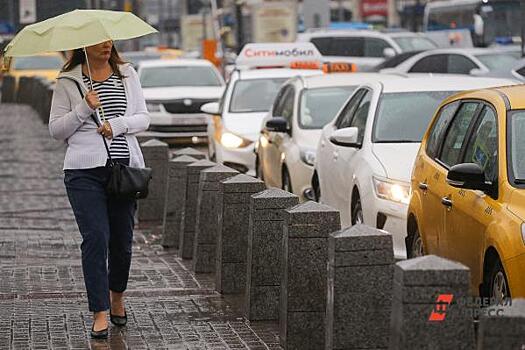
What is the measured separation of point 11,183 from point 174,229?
7.15 m

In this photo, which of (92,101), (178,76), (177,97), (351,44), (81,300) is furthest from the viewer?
(351,44)

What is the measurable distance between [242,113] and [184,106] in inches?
226

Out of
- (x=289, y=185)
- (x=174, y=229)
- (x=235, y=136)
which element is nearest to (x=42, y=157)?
(x=235, y=136)

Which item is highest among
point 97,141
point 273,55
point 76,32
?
point 76,32

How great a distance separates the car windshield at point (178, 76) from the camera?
86.3 feet

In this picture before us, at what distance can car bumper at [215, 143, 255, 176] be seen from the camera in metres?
18.3

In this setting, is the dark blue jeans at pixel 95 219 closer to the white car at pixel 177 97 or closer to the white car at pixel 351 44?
the white car at pixel 177 97

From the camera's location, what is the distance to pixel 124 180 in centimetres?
832

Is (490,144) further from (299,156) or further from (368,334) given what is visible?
(299,156)

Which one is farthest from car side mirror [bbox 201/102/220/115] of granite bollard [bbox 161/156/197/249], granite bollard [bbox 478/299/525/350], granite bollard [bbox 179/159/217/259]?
granite bollard [bbox 478/299/525/350]

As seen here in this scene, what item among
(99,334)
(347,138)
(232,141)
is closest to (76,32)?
(99,334)

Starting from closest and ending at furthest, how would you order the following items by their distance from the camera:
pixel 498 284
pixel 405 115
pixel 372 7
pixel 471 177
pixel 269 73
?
pixel 498 284, pixel 471 177, pixel 405 115, pixel 269 73, pixel 372 7

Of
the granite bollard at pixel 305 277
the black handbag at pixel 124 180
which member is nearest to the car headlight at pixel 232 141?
the black handbag at pixel 124 180

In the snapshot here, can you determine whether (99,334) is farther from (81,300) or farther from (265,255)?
(81,300)
